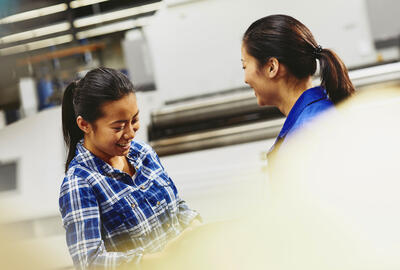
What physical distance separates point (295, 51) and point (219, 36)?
3.35 m

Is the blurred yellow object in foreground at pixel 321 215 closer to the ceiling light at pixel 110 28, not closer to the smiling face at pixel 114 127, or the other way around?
the smiling face at pixel 114 127

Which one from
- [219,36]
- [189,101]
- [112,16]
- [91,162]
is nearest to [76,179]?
[91,162]

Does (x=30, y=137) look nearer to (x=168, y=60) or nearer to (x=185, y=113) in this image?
(x=185, y=113)

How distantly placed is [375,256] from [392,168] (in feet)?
0.62

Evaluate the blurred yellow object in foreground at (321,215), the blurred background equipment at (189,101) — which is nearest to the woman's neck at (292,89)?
the blurred yellow object in foreground at (321,215)

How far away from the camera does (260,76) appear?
3.24ft

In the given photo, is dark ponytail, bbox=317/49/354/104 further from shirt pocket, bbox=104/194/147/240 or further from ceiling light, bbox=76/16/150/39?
ceiling light, bbox=76/16/150/39

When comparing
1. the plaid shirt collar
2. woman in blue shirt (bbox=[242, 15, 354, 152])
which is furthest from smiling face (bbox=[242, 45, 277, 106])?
the plaid shirt collar

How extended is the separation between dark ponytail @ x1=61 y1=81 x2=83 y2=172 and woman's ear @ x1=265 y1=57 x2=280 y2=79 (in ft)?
1.61

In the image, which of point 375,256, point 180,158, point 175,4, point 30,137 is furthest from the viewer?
point 175,4

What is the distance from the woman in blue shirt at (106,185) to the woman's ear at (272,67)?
0.34 meters

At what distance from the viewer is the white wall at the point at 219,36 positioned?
13.0 feet

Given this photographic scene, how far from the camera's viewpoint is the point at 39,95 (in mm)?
3074

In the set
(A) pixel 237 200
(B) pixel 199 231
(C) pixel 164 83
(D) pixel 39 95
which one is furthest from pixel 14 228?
(C) pixel 164 83
